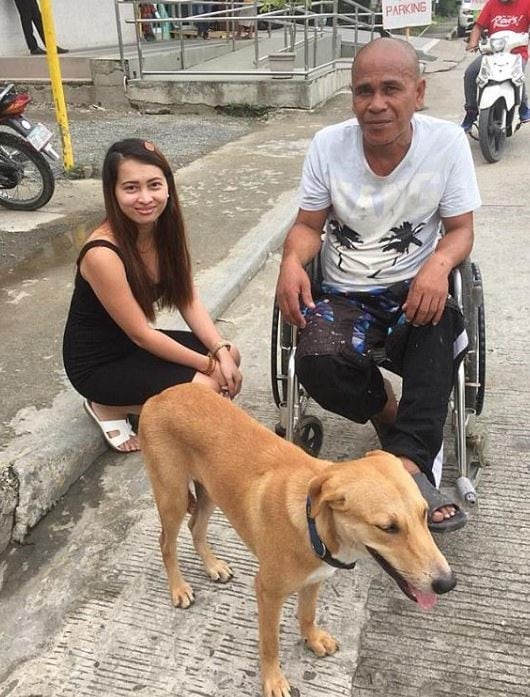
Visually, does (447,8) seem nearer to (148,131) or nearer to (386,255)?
(148,131)

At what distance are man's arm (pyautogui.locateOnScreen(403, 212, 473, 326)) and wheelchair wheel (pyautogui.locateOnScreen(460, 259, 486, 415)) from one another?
0.11 meters

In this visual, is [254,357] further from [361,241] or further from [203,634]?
[203,634]

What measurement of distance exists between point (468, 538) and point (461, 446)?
1.06 feet

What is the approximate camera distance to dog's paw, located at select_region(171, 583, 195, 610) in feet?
6.99

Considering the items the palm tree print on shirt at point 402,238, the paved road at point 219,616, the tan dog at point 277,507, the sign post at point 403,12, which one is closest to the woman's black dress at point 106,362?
the paved road at point 219,616

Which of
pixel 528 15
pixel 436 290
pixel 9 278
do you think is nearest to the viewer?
pixel 436 290

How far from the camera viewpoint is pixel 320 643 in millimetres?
1944

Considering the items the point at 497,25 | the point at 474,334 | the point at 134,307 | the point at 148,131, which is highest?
the point at 497,25

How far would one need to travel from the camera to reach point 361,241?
2.61 metres

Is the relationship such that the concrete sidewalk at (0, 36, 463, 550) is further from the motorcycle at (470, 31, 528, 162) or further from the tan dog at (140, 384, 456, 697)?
the motorcycle at (470, 31, 528, 162)

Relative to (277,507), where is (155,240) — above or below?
above

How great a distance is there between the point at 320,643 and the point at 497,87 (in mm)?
6523

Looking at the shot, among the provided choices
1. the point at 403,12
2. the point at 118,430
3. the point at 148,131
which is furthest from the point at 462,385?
the point at 403,12

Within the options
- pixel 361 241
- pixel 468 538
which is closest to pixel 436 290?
pixel 361 241
